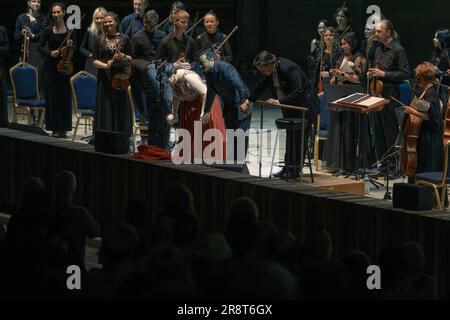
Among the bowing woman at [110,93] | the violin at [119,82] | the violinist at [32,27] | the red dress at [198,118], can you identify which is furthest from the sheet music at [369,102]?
the violinist at [32,27]

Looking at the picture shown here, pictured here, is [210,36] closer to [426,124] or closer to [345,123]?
[345,123]

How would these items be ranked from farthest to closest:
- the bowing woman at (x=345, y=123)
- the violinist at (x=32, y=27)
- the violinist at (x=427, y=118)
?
the violinist at (x=32, y=27)
the bowing woman at (x=345, y=123)
the violinist at (x=427, y=118)

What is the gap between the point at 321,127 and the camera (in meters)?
13.5

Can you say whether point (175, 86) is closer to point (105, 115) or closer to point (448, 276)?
point (105, 115)

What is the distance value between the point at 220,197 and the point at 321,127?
435cm

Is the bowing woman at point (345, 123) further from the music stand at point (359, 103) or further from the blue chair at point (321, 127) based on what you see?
the music stand at point (359, 103)

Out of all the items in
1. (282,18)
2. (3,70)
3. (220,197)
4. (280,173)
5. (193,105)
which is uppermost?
(282,18)

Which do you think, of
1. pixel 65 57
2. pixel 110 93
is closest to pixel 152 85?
pixel 110 93

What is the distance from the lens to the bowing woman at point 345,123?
12.9 metres

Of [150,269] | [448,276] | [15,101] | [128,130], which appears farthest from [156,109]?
[150,269]

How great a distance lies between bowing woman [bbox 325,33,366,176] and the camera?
1293cm

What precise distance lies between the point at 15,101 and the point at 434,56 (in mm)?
4852

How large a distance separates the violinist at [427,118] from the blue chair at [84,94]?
432 cm
